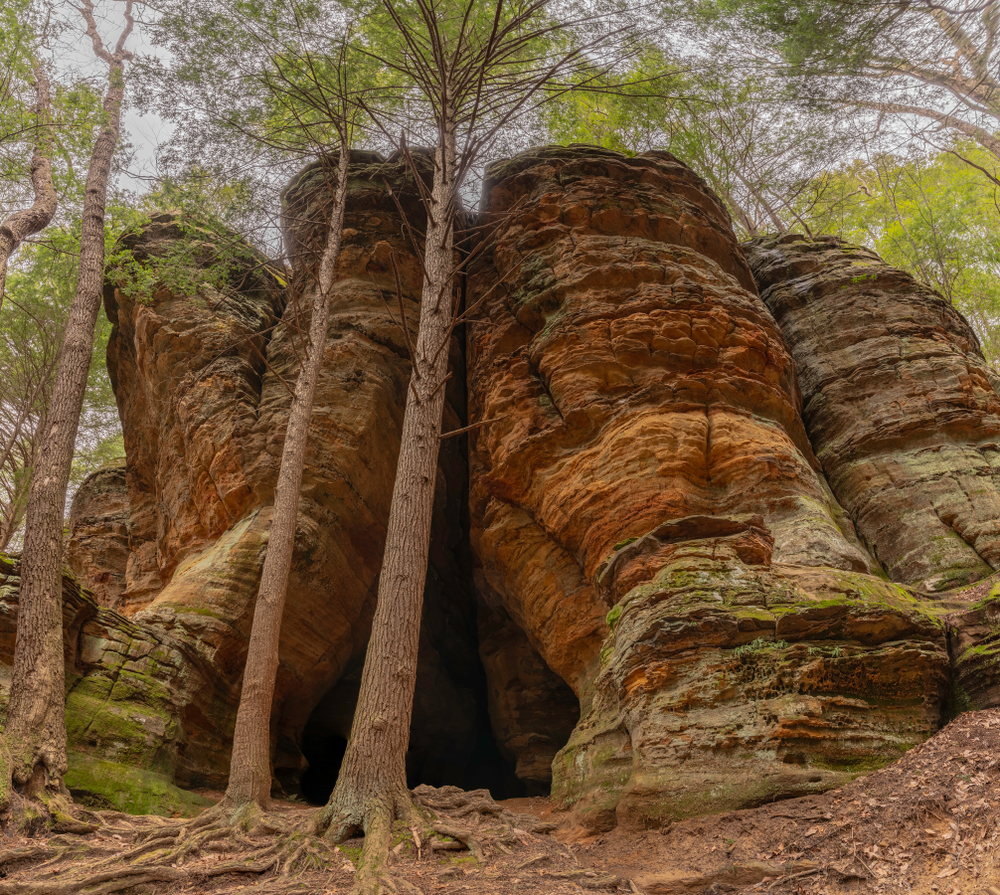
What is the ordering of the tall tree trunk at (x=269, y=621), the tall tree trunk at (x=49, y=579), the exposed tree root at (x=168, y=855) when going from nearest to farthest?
1. the exposed tree root at (x=168, y=855)
2. the tall tree trunk at (x=49, y=579)
3. the tall tree trunk at (x=269, y=621)

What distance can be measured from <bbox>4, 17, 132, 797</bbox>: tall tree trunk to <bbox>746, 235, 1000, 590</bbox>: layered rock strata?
10.5 metres

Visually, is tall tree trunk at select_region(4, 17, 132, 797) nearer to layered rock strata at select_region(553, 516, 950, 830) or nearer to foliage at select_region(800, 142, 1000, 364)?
layered rock strata at select_region(553, 516, 950, 830)

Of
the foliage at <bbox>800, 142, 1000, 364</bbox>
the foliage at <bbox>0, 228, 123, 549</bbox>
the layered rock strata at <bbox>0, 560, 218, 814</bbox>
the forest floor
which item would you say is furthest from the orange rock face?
the foliage at <bbox>0, 228, 123, 549</bbox>

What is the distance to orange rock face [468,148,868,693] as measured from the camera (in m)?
9.19

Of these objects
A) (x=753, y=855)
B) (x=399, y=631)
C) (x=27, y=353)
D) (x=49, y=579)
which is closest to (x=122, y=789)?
(x=49, y=579)

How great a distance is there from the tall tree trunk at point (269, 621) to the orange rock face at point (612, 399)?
3057mm

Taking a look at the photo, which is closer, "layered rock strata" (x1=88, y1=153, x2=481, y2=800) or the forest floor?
the forest floor

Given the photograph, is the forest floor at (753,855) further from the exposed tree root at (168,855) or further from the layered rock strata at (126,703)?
the layered rock strata at (126,703)

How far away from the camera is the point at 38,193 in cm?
1047

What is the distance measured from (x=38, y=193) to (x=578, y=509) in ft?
32.4

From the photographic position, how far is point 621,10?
1214cm

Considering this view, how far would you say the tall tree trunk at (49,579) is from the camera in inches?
251

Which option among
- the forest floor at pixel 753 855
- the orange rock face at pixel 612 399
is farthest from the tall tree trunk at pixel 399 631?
the orange rock face at pixel 612 399

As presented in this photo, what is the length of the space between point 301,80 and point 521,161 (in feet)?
15.7
